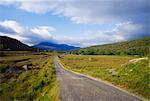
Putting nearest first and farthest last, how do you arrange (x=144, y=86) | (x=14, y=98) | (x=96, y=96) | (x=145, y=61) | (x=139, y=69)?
(x=96, y=96) → (x=144, y=86) → (x=14, y=98) → (x=139, y=69) → (x=145, y=61)

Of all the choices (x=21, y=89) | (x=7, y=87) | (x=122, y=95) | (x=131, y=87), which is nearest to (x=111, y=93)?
(x=122, y=95)

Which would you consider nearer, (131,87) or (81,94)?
(81,94)

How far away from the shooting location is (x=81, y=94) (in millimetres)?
25578

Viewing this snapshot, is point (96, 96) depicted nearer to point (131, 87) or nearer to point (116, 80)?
point (131, 87)

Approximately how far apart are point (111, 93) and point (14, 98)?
39.4 ft

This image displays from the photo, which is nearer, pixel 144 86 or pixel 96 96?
pixel 96 96

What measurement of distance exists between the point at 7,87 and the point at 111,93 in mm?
18196

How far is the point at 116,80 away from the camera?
33.4 meters

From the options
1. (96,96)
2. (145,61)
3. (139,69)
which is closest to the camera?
(96,96)

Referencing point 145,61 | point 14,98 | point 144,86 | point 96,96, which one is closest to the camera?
point 96,96

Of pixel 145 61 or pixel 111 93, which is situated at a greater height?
pixel 145 61

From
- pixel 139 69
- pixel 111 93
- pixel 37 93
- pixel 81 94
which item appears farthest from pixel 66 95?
pixel 139 69

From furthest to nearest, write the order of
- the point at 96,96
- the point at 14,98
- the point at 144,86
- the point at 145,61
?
the point at 145,61
the point at 14,98
the point at 144,86
the point at 96,96

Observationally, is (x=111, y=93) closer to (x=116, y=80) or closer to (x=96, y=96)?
(x=96, y=96)
